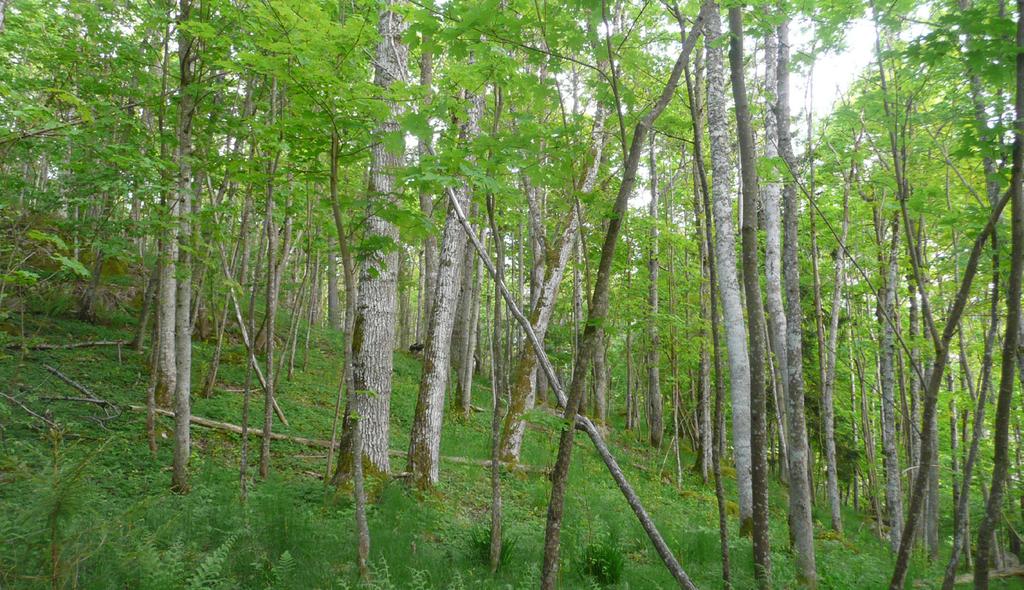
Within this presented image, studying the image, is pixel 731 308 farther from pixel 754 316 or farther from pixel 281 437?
pixel 281 437

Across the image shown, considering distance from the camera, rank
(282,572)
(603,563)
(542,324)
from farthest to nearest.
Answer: (542,324) → (603,563) → (282,572)

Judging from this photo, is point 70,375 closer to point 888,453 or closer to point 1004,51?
point 1004,51

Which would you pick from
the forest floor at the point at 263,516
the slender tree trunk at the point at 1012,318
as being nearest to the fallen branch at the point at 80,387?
the forest floor at the point at 263,516

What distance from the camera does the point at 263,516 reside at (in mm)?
4184

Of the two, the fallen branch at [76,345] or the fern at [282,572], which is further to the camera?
the fallen branch at [76,345]

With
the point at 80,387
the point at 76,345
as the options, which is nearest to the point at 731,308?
the point at 80,387

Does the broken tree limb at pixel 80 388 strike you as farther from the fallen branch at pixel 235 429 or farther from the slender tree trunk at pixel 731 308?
the slender tree trunk at pixel 731 308

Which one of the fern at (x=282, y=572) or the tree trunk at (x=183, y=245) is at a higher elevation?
the tree trunk at (x=183, y=245)

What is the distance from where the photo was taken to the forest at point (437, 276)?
309 cm

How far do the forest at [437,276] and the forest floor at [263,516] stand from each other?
39 millimetres

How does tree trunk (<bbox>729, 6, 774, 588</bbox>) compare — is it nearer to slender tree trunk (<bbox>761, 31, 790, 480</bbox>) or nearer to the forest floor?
the forest floor

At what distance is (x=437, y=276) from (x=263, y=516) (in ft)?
12.5

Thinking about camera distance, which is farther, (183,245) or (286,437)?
(286,437)

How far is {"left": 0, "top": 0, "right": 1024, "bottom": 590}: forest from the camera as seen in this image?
3.09m
